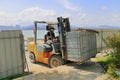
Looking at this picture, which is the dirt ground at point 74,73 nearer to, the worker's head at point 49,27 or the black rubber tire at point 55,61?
the black rubber tire at point 55,61

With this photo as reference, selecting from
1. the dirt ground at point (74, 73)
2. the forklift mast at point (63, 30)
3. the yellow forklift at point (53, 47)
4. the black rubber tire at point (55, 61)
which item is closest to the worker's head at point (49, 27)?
the yellow forklift at point (53, 47)

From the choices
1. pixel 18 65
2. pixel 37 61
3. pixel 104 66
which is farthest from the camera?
pixel 37 61

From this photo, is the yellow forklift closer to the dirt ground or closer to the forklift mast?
the forklift mast

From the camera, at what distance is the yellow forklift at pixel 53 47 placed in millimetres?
10688

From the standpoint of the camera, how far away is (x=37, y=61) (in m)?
13.2

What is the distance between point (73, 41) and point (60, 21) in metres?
1.52

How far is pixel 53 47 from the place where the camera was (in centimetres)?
1152

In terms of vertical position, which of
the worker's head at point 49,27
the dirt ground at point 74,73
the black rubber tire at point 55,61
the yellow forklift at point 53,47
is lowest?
the dirt ground at point 74,73

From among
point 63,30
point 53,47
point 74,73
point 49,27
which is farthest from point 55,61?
point 74,73

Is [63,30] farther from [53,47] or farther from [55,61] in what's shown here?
[55,61]

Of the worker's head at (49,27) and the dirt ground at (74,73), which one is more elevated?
the worker's head at (49,27)

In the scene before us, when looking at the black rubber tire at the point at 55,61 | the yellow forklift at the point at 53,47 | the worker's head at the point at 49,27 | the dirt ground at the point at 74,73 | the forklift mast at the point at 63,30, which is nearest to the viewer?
the dirt ground at the point at 74,73

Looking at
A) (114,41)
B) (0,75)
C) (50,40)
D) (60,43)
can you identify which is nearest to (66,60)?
(60,43)

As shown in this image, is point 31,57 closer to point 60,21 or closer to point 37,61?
point 37,61
